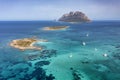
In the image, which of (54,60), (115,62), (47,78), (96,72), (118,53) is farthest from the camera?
(118,53)

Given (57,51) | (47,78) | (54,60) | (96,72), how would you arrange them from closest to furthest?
(47,78)
(96,72)
(54,60)
(57,51)

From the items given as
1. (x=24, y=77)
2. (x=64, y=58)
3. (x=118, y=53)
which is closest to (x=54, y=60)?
(x=64, y=58)

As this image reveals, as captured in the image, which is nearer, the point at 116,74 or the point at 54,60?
the point at 116,74

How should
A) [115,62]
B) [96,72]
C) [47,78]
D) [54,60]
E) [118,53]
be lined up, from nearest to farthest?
[47,78] → [96,72] → [115,62] → [54,60] → [118,53]

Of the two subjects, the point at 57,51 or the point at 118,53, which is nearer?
the point at 118,53

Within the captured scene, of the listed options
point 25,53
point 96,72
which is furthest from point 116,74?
point 25,53

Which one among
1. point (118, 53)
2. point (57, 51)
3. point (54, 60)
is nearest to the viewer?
point (54, 60)

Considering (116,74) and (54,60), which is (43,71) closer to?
(54,60)

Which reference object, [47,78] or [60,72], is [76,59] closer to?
[60,72]
